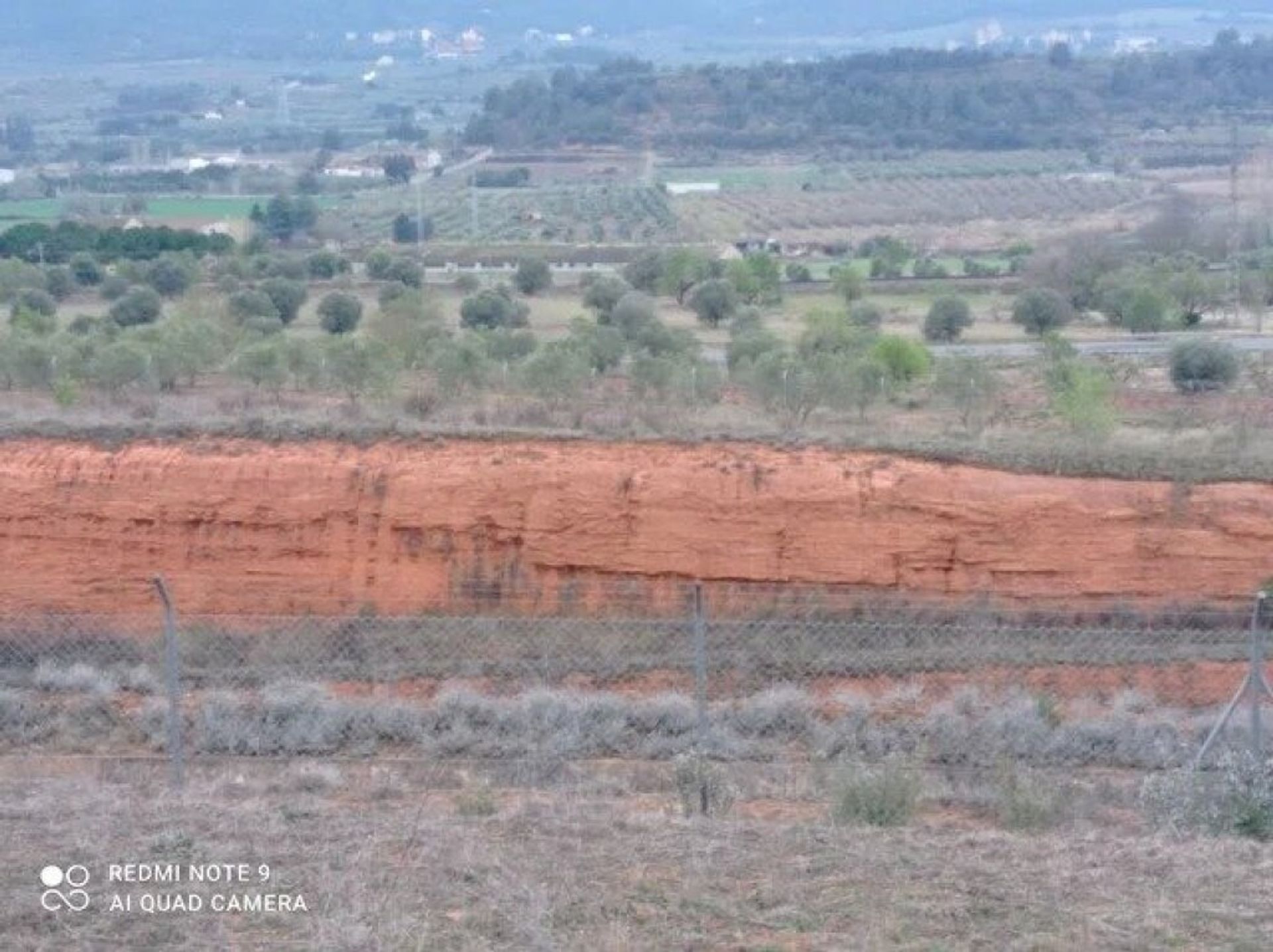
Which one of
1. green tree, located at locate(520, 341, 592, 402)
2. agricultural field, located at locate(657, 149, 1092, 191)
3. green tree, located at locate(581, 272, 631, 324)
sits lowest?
agricultural field, located at locate(657, 149, 1092, 191)

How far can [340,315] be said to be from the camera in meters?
38.9

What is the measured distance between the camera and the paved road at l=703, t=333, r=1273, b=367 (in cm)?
3581

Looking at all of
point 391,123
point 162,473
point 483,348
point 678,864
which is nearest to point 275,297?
point 483,348

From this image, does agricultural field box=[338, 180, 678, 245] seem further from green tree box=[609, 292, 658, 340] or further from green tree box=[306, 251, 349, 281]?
green tree box=[609, 292, 658, 340]

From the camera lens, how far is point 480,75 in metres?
132

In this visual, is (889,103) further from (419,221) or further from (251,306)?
(251,306)

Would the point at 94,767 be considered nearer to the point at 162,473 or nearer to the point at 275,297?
the point at 162,473

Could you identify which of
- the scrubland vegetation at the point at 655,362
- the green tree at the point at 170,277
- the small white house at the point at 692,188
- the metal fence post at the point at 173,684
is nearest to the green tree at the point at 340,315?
the scrubland vegetation at the point at 655,362

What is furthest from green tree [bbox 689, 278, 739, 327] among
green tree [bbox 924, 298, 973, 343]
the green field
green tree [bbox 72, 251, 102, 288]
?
the green field

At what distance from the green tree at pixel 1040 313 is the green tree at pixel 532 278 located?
37.5 ft

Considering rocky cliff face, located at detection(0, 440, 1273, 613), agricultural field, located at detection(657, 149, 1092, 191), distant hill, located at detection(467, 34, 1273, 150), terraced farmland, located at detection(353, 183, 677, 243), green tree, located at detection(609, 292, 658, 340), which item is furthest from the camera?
distant hill, located at detection(467, 34, 1273, 150)

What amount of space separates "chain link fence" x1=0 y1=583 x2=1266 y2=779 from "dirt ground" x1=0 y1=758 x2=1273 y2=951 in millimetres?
2784

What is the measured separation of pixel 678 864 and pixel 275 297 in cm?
3317

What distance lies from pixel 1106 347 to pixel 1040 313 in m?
3.71
